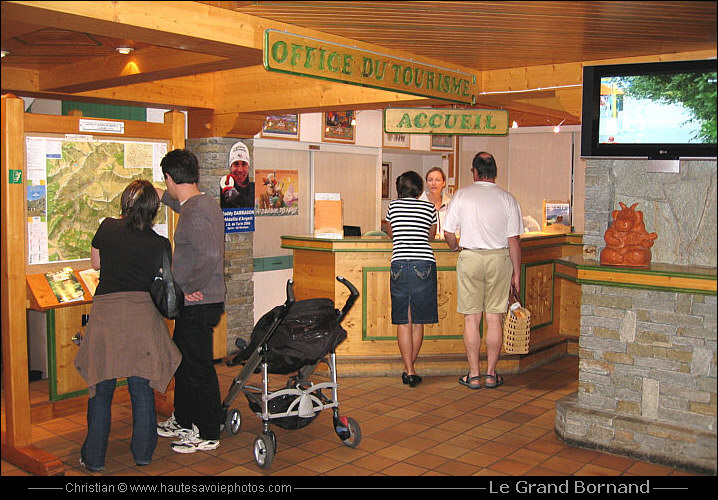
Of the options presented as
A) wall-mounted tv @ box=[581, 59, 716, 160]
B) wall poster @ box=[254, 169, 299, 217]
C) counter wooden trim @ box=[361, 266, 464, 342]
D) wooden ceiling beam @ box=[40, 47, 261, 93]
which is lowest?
counter wooden trim @ box=[361, 266, 464, 342]

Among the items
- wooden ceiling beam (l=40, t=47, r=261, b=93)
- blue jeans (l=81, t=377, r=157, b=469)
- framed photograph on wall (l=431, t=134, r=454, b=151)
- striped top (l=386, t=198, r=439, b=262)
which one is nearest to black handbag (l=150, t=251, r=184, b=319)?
blue jeans (l=81, t=377, r=157, b=469)

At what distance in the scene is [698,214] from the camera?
167 inches

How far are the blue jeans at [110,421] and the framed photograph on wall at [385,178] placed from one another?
6.76 metres

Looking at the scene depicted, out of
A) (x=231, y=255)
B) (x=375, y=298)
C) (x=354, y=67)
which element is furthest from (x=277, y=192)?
(x=354, y=67)

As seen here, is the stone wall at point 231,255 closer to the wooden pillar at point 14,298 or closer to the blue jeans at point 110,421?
the wooden pillar at point 14,298

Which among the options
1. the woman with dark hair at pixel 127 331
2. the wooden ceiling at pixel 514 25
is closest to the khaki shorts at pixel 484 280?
the wooden ceiling at pixel 514 25

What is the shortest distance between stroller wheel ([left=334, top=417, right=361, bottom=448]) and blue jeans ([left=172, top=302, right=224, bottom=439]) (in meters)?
0.76

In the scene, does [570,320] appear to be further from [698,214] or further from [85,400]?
[85,400]

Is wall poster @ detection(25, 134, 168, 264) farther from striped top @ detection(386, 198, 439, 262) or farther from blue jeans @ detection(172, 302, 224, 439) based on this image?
striped top @ detection(386, 198, 439, 262)

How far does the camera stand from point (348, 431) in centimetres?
434

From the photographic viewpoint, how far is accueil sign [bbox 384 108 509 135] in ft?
19.8

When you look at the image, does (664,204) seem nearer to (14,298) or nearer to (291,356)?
(291,356)

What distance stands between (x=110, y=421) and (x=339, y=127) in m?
5.66
